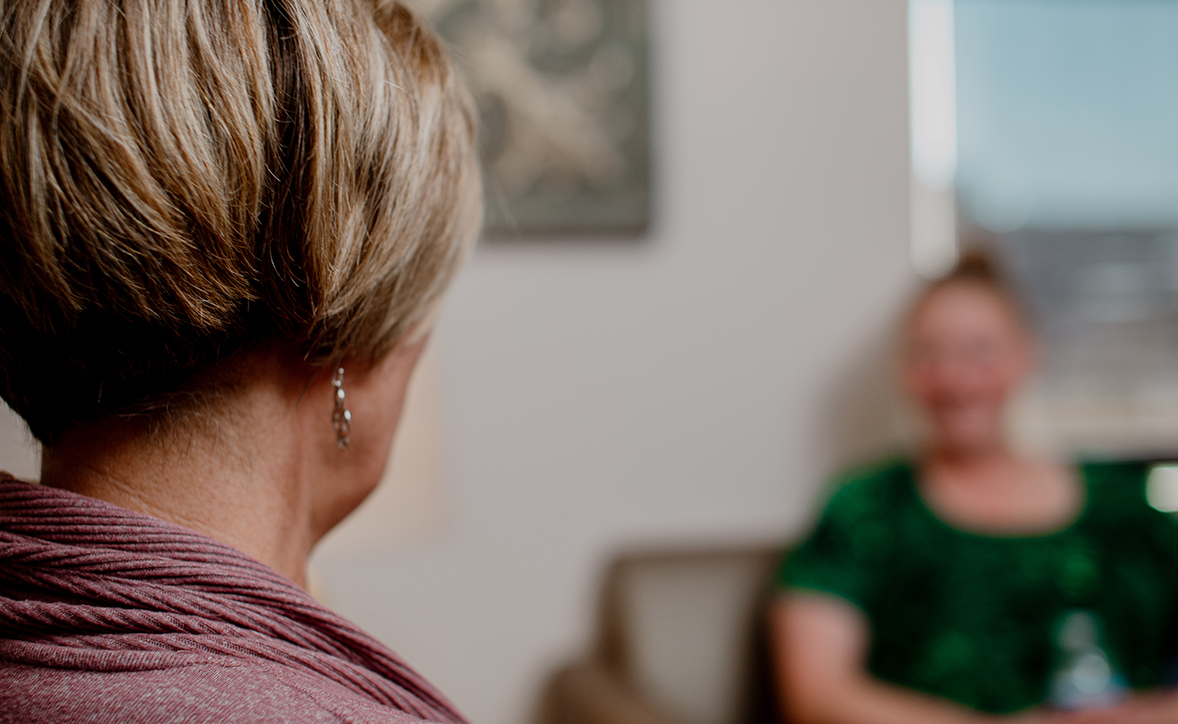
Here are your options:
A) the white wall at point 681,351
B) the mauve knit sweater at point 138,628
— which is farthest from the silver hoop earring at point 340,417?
the white wall at point 681,351

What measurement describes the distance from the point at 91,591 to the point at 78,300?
0.16 m

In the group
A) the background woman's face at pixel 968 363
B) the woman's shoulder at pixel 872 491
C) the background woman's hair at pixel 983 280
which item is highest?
the background woman's hair at pixel 983 280

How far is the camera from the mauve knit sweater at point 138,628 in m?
0.45

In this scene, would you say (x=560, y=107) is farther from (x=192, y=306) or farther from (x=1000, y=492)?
(x=192, y=306)

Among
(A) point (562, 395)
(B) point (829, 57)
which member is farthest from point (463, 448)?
(B) point (829, 57)

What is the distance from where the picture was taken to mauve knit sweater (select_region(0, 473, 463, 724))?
1.48 ft

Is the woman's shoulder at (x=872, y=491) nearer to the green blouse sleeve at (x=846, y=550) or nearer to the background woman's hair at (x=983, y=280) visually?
the green blouse sleeve at (x=846, y=550)

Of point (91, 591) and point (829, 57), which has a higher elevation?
point (829, 57)

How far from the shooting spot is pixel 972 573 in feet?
4.91

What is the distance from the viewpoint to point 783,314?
1.77 meters

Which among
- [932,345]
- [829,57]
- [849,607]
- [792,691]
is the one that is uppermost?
[829,57]

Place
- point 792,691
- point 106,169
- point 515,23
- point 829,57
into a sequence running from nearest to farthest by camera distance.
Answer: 1. point 106,169
2. point 792,691
3. point 515,23
4. point 829,57

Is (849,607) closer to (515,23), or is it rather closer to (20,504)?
(515,23)

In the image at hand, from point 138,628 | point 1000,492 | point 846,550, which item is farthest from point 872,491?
point 138,628
